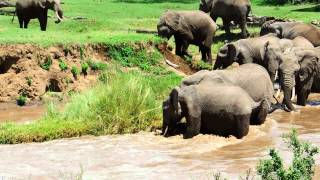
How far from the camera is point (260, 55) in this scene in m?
16.7

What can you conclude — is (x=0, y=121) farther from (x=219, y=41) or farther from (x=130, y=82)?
(x=219, y=41)

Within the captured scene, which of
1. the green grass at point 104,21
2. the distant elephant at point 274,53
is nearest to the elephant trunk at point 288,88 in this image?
the distant elephant at point 274,53

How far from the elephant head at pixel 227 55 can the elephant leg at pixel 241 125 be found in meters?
5.34

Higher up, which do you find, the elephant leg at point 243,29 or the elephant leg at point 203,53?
the elephant leg at point 243,29

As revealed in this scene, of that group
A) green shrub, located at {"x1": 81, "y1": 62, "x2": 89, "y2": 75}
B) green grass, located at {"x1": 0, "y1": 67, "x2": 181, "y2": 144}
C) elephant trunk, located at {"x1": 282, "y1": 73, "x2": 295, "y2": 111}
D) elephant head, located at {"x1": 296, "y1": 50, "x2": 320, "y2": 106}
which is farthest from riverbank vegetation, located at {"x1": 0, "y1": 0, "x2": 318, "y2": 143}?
elephant head, located at {"x1": 296, "y1": 50, "x2": 320, "y2": 106}

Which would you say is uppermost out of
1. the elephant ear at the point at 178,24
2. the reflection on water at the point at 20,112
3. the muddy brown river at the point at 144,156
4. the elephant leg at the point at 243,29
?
the elephant ear at the point at 178,24

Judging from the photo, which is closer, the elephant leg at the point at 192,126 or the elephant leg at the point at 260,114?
the elephant leg at the point at 192,126

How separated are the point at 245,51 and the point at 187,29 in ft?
18.1

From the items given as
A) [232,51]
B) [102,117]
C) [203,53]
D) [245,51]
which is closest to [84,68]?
[232,51]

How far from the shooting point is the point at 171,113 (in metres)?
12.3

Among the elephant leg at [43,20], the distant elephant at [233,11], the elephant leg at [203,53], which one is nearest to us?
the elephant leg at [203,53]

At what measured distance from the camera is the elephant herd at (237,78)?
12.0 m

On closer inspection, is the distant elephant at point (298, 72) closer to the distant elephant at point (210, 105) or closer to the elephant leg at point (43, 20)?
the distant elephant at point (210, 105)

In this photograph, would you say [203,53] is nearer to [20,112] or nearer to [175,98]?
[20,112]
